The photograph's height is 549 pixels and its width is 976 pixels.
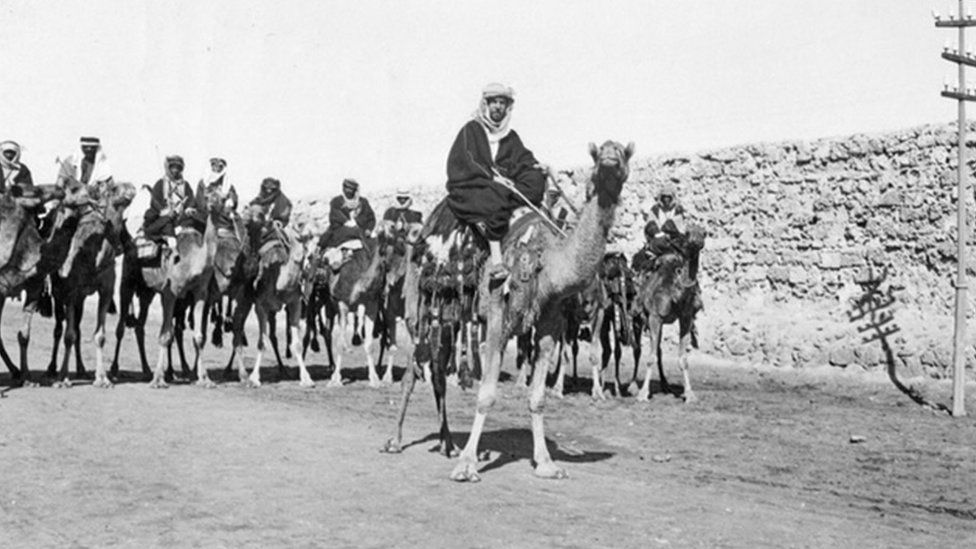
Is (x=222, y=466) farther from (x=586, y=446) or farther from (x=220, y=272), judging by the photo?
(x=220, y=272)

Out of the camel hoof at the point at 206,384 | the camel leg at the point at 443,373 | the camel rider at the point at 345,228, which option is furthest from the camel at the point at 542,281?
the camel rider at the point at 345,228

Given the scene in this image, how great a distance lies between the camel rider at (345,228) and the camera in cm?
2036

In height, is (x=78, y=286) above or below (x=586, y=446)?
above

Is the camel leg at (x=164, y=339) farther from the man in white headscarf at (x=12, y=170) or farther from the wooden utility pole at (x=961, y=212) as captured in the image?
the wooden utility pole at (x=961, y=212)

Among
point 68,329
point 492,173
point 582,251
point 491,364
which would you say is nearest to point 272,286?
point 68,329

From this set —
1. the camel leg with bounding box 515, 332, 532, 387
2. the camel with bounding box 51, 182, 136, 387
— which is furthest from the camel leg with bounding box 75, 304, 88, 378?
the camel leg with bounding box 515, 332, 532, 387

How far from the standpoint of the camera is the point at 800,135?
119 ft

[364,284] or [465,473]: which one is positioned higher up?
[364,284]

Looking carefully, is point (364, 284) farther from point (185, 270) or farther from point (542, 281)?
point (542, 281)

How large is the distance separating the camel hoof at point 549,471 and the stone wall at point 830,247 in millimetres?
11069

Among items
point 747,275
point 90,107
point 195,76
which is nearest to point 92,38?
point 90,107

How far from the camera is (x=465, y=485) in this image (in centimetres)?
989

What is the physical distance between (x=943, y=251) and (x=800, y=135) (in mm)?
16139

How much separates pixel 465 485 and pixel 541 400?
1118mm
